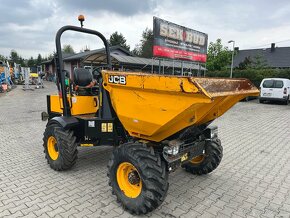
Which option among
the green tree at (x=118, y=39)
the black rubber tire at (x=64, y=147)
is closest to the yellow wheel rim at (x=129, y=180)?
the black rubber tire at (x=64, y=147)

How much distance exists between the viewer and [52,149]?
439 centimetres

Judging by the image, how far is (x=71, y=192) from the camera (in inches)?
141

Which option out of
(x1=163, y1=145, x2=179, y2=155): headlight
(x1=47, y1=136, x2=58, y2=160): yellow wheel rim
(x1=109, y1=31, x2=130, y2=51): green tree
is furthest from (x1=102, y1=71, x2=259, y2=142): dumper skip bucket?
(x1=109, y1=31, x2=130, y2=51): green tree

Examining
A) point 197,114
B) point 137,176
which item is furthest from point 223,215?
point 197,114

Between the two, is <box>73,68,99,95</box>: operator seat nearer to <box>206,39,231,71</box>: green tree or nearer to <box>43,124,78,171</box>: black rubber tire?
<box>43,124,78,171</box>: black rubber tire

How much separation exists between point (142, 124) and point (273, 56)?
133 ft

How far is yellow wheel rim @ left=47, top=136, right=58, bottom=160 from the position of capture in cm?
434

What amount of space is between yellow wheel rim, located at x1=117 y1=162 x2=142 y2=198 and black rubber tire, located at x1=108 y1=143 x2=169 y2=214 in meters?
0.09

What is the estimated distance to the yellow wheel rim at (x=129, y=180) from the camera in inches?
124

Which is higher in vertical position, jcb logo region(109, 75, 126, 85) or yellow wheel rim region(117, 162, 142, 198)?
jcb logo region(109, 75, 126, 85)

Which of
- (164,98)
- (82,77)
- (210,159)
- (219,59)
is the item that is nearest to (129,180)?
(164,98)

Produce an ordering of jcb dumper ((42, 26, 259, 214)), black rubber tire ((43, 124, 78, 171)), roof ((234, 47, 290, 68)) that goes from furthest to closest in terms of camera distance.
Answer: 1. roof ((234, 47, 290, 68))
2. black rubber tire ((43, 124, 78, 171))
3. jcb dumper ((42, 26, 259, 214))

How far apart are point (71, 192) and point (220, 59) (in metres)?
32.1

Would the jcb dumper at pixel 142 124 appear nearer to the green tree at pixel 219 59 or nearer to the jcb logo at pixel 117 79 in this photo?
the jcb logo at pixel 117 79
